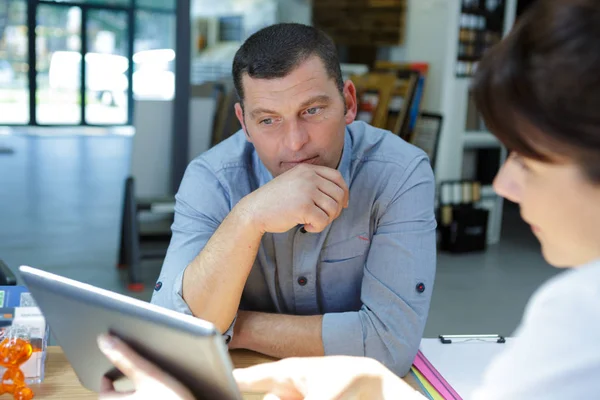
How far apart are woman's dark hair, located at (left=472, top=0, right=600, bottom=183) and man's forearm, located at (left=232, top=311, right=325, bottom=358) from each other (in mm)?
855

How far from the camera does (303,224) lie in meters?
1.63

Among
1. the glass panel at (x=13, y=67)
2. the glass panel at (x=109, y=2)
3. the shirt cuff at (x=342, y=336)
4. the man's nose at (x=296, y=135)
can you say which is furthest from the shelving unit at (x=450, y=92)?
the glass panel at (x=13, y=67)

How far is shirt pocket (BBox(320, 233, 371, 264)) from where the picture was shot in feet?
5.46

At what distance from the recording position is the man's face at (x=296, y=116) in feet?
5.09

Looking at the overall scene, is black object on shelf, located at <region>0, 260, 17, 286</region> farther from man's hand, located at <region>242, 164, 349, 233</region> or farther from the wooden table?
man's hand, located at <region>242, 164, 349, 233</region>

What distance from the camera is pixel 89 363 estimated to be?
38.9 inches

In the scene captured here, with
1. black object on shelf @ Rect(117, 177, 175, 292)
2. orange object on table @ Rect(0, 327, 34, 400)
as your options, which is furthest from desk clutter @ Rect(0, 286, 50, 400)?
black object on shelf @ Rect(117, 177, 175, 292)

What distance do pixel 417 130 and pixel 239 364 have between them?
170 inches

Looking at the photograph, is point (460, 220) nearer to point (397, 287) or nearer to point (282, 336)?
point (397, 287)

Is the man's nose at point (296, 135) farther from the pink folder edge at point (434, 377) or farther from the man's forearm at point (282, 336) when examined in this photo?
the pink folder edge at point (434, 377)

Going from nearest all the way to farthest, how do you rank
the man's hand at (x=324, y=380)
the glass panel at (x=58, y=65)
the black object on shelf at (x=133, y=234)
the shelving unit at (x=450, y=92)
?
the man's hand at (x=324, y=380), the black object on shelf at (x=133, y=234), the shelving unit at (x=450, y=92), the glass panel at (x=58, y=65)

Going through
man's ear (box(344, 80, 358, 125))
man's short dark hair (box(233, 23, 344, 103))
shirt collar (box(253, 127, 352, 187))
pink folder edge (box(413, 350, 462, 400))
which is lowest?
pink folder edge (box(413, 350, 462, 400))

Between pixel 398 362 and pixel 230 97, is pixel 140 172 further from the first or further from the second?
pixel 398 362

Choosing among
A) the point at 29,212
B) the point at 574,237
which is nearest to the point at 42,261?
the point at 29,212
